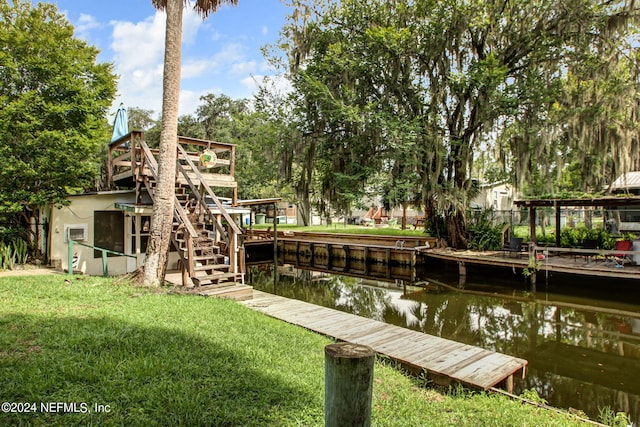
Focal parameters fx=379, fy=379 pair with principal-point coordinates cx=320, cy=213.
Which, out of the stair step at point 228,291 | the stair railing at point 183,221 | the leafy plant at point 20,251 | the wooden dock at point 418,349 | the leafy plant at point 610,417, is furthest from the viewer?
the leafy plant at point 20,251

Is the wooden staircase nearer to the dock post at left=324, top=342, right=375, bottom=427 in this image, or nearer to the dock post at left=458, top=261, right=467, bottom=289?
the dock post at left=324, top=342, right=375, bottom=427

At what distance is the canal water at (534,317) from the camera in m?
5.70

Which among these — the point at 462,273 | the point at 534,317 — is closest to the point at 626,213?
the point at 462,273

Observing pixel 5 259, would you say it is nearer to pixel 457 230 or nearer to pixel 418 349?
pixel 418 349

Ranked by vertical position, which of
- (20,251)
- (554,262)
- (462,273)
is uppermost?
(20,251)

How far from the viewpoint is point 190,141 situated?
11.0 metres

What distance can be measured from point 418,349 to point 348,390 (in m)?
4.15

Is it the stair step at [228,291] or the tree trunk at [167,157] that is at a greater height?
the tree trunk at [167,157]

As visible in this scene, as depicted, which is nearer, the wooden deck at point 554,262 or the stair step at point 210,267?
the stair step at point 210,267

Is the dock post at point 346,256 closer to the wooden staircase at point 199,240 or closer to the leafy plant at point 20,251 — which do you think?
the wooden staircase at point 199,240

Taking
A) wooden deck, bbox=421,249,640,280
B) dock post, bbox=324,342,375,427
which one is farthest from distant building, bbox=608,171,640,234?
dock post, bbox=324,342,375,427

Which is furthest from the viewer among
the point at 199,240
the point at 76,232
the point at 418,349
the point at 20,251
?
the point at 76,232

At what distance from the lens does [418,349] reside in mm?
5461

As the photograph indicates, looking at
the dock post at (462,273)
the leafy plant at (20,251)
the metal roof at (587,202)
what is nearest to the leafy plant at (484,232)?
the dock post at (462,273)
